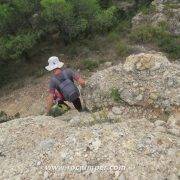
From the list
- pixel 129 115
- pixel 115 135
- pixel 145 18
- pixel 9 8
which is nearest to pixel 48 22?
pixel 9 8

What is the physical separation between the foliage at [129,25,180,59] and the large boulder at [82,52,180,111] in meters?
5.83

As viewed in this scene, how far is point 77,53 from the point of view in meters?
15.8

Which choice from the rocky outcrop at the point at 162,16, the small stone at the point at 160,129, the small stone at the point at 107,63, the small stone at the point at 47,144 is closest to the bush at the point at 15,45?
the small stone at the point at 107,63

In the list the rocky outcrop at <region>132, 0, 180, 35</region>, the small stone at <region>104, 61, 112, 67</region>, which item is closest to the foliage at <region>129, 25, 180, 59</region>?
the rocky outcrop at <region>132, 0, 180, 35</region>

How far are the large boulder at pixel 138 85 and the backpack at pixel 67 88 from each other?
0.50 metres

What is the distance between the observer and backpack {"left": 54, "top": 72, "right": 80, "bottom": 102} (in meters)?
9.02

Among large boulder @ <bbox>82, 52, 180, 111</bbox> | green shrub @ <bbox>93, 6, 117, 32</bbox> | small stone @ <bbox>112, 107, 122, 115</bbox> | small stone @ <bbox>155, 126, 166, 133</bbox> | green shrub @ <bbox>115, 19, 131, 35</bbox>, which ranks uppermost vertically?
small stone @ <bbox>155, 126, 166, 133</bbox>

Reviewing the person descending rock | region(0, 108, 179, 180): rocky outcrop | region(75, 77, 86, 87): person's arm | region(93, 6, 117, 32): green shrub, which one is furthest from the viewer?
region(93, 6, 117, 32): green shrub

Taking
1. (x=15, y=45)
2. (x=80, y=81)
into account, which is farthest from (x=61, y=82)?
(x=15, y=45)

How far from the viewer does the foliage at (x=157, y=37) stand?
1512 cm

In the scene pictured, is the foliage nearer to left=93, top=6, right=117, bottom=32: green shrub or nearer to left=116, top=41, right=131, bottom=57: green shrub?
left=116, top=41, right=131, bottom=57: green shrub

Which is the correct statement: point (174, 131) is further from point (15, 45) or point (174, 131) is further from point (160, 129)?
point (15, 45)

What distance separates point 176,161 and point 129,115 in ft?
6.63

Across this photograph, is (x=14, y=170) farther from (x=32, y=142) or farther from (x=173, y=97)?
(x=173, y=97)
